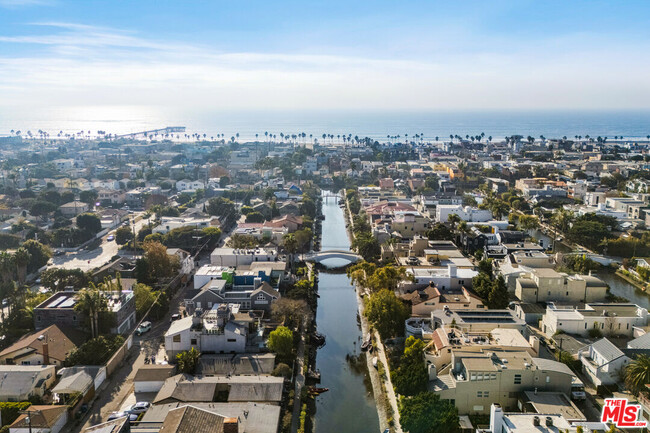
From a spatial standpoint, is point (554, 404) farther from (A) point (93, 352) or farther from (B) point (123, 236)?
(B) point (123, 236)

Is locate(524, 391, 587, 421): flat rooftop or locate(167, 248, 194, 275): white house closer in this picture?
locate(524, 391, 587, 421): flat rooftop

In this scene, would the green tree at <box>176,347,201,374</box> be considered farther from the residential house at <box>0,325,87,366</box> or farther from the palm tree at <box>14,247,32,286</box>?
the palm tree at <box>14,247,32,286</box>

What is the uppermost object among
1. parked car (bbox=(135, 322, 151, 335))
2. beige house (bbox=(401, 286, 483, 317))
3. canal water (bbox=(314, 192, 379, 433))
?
beige house (bbox=(401, 286, 483, 317))

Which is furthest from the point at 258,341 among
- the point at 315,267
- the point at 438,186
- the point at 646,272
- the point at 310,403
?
the point at 438,186

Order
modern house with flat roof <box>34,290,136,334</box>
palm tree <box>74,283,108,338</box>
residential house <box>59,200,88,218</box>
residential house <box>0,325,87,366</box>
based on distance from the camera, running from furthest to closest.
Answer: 1. residential house <box>59,200,88,218</box>
2. modern house with flat roof <box>34,290,136,334</box>
3. palm tree <box>74,283,108,338</box>
4. residential house <box>0,325,87,366</box>

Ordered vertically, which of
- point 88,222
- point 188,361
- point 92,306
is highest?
point 92,306

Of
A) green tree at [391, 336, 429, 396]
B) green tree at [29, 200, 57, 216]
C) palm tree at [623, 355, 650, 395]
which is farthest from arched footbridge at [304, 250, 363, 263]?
green tree at [29, 200, 57, 216]

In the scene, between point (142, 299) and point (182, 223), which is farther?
point (182, 223)

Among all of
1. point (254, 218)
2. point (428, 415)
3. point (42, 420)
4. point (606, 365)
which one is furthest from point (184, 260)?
point (606, 365)
